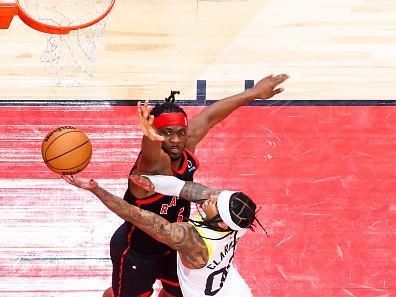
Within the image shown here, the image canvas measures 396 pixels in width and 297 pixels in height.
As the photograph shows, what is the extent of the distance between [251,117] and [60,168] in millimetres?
2342

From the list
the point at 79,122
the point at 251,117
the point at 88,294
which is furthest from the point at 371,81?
the point at 88,294

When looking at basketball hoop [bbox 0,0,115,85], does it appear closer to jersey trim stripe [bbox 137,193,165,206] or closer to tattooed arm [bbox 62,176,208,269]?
jersey trim stripe [bbox 137,193,165,206]

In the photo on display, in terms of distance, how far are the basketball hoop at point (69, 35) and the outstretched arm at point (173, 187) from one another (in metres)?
2.54

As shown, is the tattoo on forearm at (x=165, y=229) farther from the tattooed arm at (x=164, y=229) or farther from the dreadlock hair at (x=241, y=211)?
the dreadlock hair at (x=241, y=211)

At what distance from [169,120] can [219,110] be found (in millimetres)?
834

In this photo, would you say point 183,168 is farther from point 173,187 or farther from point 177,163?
Answer: point 173,187

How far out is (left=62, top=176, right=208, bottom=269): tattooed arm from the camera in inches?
171

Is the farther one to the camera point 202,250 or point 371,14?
point 371,14

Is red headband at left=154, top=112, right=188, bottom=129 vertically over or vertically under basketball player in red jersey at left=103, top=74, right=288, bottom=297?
over

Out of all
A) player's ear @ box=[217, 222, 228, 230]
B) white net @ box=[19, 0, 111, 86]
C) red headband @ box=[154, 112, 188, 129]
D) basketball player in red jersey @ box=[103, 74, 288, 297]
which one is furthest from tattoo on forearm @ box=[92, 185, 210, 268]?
white net @ box=[19, 0, 111, 86]

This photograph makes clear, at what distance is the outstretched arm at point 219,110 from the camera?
17.8ft

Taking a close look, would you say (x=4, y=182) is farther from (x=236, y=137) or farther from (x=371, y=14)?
(x=371, y=14)

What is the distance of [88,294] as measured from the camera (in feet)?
19.0

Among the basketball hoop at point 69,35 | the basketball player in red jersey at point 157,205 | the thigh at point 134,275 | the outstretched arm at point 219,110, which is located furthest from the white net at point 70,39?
the thigh at point 134,275
